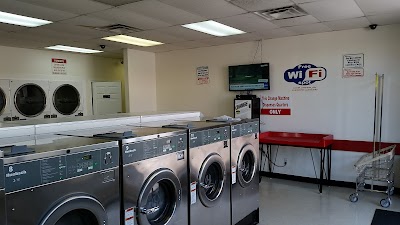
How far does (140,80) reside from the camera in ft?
24.4

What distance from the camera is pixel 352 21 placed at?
4.76 meters

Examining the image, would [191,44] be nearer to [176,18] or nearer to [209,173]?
[176,18]

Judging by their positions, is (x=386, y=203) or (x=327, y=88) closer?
(x=386, y=203)

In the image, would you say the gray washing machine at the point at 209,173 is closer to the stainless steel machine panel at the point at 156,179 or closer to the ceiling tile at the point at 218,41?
the stainless steel machine panel at the point at 156,179

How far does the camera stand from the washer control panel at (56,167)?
4.92 ft

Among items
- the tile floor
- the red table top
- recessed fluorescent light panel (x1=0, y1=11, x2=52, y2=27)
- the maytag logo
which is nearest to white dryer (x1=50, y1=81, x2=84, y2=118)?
recessed fluorescent light panel (x1=0, y1=11, x2=52, y2=27)

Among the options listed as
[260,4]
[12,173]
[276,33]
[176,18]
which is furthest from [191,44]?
[12,173]

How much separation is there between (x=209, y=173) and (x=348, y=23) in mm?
3425

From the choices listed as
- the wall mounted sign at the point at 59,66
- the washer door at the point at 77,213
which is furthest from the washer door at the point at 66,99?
the washer door at the point at 77,213

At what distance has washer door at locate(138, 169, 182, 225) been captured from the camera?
227cm

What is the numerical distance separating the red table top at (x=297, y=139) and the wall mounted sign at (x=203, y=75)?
1.82m

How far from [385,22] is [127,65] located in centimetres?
503

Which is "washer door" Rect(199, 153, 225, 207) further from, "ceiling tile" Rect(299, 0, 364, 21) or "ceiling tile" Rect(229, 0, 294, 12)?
"ceiling tile" Rect(299, 0, 364, 21)

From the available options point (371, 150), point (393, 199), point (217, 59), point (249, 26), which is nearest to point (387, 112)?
point (371, 150)
